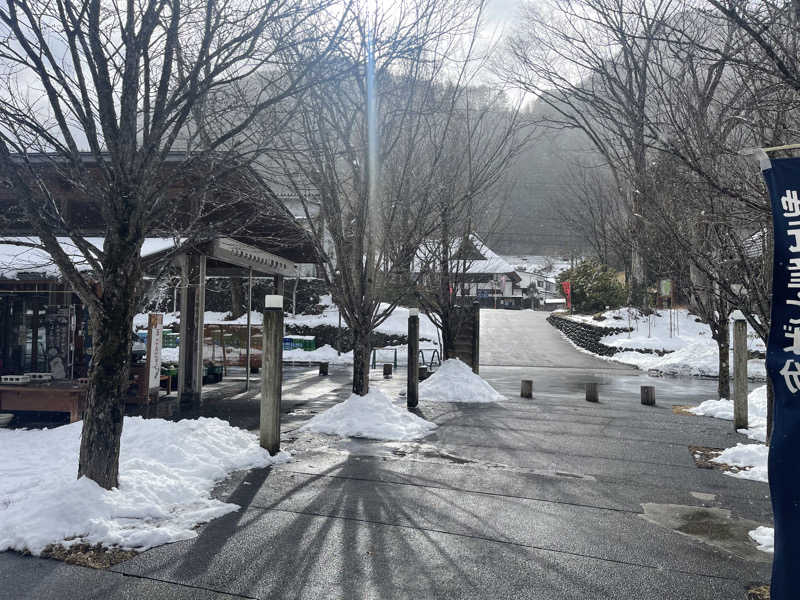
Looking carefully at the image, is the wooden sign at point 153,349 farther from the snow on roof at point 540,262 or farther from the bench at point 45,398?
the snow on roof at point 540,262

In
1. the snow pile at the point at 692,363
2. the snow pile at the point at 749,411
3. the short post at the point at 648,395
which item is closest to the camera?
the snow pile at the point at 749,411

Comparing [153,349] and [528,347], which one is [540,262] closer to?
[528,347]

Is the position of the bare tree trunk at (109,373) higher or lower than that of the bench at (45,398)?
higher

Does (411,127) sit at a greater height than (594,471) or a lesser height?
greater

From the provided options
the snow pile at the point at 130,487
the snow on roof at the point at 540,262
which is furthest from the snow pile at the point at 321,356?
the snow on roof at the point at 540,262

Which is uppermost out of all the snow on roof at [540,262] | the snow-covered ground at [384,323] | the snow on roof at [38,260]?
the snow on roof at [540,262]

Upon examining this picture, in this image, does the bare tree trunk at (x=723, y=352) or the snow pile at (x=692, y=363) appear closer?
the bare tree trunk at (x=723, y=352)

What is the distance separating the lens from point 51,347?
12664 millimetres

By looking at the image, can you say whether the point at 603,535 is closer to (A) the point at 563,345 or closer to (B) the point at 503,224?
(B) the point at 503,224

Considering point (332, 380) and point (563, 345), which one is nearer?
point (332, 380)

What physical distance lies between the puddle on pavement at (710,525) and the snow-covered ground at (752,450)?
0.13 metres

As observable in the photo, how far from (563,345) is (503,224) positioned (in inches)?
456

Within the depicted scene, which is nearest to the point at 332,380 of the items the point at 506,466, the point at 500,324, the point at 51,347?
the point at 51,347

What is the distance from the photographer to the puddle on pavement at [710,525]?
4754 millimetres
